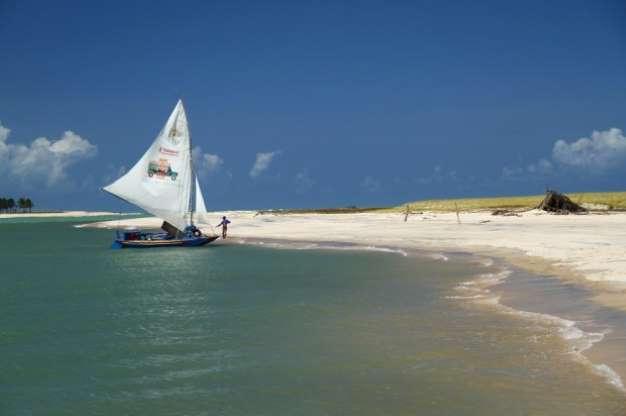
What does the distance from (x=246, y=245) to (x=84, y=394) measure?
39.6 meters

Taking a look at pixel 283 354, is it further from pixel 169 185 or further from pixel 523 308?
pixel 169 185

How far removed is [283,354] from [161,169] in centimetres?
3648

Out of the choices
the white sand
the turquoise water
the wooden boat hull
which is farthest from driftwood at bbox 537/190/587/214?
the turquoise water

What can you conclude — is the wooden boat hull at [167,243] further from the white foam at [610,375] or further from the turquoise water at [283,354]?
the white foam at [610,375]

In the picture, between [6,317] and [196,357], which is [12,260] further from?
[196,357]

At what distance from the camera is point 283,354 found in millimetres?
13000

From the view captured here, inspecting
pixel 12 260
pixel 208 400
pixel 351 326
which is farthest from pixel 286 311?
pixel 12 260

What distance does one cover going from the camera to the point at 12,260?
132 feet

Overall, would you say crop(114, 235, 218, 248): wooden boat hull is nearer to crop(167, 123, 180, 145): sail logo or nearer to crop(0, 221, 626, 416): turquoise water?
crop(167, 123, 180, 145): sail logo

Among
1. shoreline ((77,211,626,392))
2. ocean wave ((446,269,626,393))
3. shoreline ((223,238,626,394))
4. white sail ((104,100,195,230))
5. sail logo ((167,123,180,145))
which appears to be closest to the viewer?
ocean wave ((446,269,626,393))

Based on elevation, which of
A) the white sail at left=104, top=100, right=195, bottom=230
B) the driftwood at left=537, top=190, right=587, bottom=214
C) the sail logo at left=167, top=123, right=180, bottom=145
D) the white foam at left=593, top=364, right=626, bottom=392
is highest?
the sail logo at left=167, top=123, right=180, bottom=145

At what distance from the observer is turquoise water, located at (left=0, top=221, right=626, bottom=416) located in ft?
32.2

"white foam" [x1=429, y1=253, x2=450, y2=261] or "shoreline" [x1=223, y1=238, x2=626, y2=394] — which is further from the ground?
"white foam" [x1=429, y1=253, x2=450, y2=261]

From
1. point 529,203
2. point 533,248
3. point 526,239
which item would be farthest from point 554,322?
point 529,203
